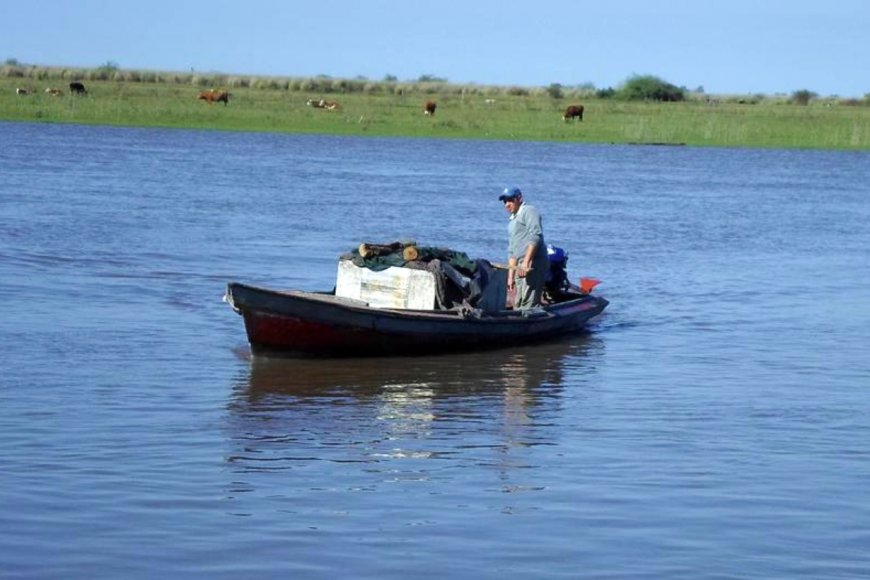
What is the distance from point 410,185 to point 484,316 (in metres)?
21.2

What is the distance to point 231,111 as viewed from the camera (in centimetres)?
6009

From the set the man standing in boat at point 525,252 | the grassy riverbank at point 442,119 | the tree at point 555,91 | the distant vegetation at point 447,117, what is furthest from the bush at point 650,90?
the man standing in boat at point 525,252

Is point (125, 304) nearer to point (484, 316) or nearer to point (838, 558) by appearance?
point (484, 316)

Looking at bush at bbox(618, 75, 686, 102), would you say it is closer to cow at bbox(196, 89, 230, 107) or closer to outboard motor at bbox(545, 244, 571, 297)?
cow at bbox(196, 89, 230, 107)

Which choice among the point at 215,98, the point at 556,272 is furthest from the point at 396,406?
the point at 215,98

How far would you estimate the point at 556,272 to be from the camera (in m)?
19.0

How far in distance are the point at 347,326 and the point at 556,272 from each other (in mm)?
4294

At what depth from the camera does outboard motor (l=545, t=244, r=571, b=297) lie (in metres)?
18.8

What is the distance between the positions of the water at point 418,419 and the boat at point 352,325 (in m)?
0.20

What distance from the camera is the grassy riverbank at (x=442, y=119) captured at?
56.0 m

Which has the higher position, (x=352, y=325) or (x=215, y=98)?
(x=215, y=98)

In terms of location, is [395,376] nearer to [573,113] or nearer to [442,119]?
[442,119]

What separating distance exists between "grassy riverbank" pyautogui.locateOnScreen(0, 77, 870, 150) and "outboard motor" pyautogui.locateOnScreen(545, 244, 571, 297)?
120ft

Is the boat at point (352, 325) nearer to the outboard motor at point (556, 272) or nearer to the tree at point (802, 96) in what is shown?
the outboard motor at point (556, 272)
